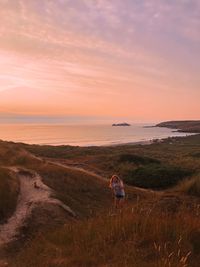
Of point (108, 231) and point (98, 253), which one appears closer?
point (98, 253)

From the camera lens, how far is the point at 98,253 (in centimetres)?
784

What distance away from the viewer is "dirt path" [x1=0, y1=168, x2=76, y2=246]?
45.7 ft

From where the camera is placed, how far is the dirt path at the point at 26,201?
45.7ft

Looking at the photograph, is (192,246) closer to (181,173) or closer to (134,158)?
(181,173)

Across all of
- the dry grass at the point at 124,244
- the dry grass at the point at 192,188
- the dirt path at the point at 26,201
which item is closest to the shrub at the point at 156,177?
the dry grass at the point at 192,188

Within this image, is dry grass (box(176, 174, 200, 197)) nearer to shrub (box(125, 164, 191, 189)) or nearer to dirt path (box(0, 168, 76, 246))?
shrub (box(125, 164, 191, 189))

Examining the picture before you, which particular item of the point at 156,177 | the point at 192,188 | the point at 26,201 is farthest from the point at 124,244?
the point at 156,177

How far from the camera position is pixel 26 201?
61.2 feet

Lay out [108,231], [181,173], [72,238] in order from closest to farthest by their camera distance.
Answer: [108,231] < [72,238] < [181,173]

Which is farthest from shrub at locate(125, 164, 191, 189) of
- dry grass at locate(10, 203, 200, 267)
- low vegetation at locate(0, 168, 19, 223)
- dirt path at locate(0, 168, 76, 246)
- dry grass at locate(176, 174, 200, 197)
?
dry grass at locate(10, 203, 200, 267)

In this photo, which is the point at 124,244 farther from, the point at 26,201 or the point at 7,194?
the point at 7,194

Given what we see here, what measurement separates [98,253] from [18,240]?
231 inches

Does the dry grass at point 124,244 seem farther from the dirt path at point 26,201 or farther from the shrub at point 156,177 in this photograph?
the shrub at point 156,177

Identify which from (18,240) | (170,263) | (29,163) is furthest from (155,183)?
(170,263)
